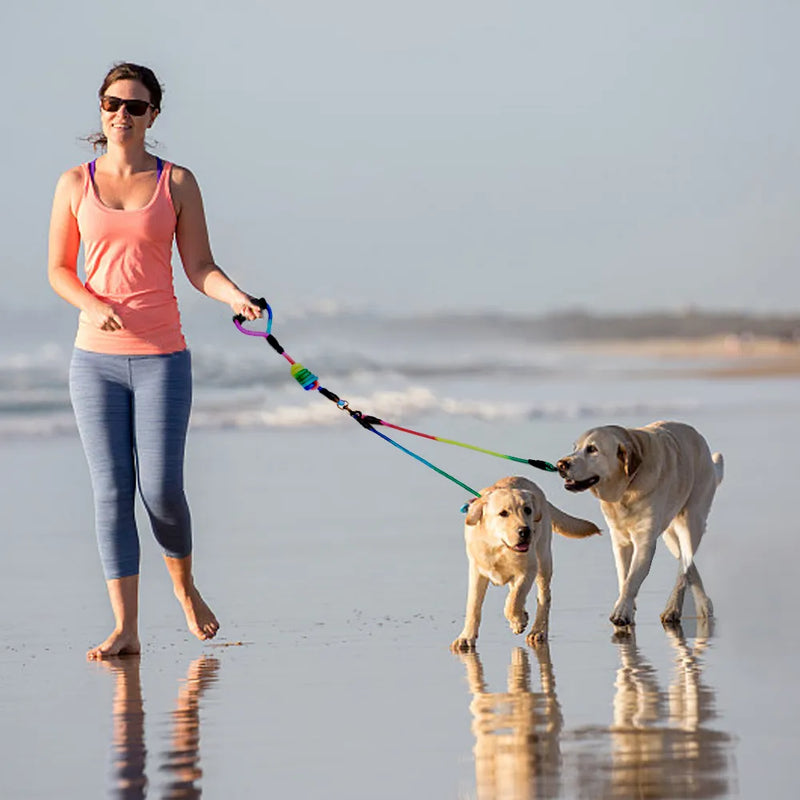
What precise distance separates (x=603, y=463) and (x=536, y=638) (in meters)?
0.63

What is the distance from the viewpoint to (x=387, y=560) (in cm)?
737

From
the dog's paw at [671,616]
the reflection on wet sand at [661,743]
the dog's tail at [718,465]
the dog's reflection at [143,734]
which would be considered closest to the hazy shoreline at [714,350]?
the dog's tail at [718,465]

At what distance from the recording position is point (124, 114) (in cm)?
529

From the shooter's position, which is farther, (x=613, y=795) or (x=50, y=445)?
(x=50, y=445)

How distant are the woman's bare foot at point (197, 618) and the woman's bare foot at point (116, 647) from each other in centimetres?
18

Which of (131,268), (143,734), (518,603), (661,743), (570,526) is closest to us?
(661,743)

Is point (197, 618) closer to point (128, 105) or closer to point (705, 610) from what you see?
Result: point (128, 105)

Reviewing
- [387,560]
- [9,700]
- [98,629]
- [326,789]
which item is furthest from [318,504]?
[326,789]

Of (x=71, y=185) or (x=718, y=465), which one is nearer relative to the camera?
(x=71, y=185)

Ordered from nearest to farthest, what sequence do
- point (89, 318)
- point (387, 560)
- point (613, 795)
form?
point (613, 795) → point (89, 318) → point (387, 560)

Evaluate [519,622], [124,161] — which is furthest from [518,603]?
[124,161]

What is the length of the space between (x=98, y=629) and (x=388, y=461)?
5755mm

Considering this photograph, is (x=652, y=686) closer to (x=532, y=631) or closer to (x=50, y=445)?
(x=532, y=631)

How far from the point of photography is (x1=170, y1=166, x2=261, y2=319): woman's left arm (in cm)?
534
